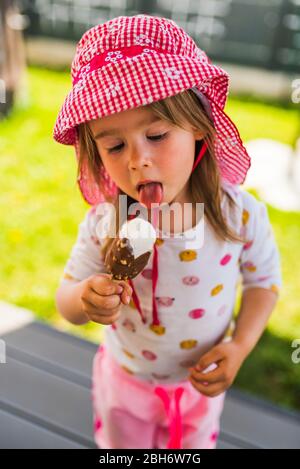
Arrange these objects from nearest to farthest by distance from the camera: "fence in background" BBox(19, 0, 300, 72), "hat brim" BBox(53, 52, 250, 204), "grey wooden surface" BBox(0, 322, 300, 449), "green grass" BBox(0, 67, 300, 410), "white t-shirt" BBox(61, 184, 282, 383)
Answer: "hat brim" BBox(53, 52, 250, 204), "white t-shirt" BBox(61, 184, 282, 383), "grey wooden surface" BBox(0, 322, 300, 449), "green grass" BBox(0, 67, 300, 410), "fence in background" BBox(19, 0, 300, 72)

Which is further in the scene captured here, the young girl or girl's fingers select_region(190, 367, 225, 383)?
girl's fingers select_region(190, 367, 225, 383)

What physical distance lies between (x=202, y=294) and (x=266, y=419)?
81 centimetres

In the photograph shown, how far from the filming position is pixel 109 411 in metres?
1.38

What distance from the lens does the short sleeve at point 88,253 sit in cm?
123

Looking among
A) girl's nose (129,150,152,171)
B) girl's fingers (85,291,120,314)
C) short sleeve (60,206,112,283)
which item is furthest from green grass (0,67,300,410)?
girl's nose (129,150,152,171)

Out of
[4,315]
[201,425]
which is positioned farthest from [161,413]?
[4,315]

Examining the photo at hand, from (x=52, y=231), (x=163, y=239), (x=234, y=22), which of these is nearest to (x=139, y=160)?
(x=163, y=239)

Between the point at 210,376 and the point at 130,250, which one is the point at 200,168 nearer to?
the point at 130,250

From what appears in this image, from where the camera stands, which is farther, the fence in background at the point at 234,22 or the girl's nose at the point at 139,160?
the fence in background at the point at 234,22

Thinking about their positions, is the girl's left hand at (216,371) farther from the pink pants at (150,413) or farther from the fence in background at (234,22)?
the fence in background at (234,22)

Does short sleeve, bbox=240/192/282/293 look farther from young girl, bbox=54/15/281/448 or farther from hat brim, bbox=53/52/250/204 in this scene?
hat brim, bbox=53/52/250/204

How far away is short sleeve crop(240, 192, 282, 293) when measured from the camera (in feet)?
4.08

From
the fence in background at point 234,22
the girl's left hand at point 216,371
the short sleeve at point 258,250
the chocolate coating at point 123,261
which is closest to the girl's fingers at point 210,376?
the girl's left hand at point 216,371

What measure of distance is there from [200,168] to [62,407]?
1039mm
